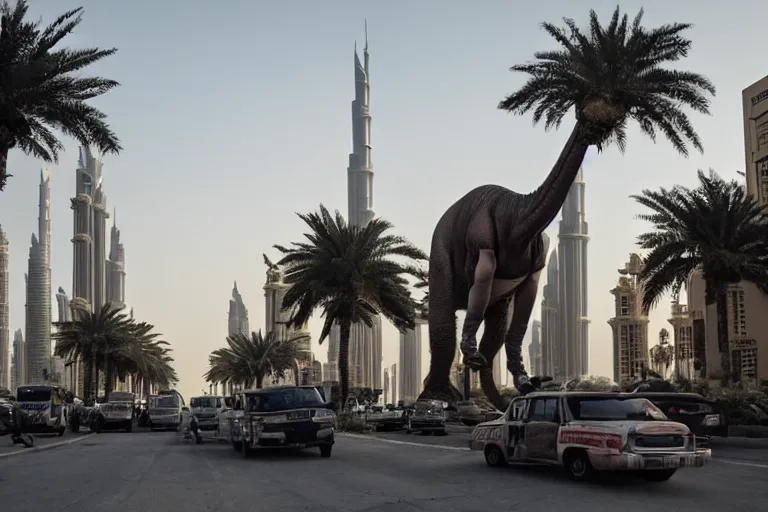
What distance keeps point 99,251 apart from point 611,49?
15772cm

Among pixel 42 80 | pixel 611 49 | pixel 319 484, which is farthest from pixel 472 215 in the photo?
pixel 319 484

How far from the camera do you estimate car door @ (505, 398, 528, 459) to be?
608 inches

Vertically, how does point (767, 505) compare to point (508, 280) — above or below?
below

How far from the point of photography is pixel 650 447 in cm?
1299

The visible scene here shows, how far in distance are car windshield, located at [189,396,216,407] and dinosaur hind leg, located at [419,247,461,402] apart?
8.34 metres

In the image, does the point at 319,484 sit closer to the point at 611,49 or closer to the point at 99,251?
the point at 611,49

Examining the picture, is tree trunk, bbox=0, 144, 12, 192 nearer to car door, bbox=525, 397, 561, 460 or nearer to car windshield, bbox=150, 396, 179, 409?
car door, bbox=525, 397, 561, 460

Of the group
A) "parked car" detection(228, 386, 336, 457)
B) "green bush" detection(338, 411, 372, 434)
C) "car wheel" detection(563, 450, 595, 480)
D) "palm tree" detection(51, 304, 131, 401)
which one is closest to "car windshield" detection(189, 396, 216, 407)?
"green bush" detection(338, 411, 372, 434)

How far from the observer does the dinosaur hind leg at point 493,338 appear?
3366 centimetres

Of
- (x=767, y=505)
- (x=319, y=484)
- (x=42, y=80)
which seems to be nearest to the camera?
(x=767, y=505)

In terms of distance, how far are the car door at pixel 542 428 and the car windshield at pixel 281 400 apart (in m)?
6.41

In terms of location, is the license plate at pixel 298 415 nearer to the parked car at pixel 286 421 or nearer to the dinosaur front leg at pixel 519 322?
the parked car at pixel 286 421

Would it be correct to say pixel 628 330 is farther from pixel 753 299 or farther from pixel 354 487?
pixel 354 487

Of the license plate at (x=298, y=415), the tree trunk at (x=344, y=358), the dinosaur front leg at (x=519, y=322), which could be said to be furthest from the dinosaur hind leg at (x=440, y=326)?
the license plate at (x=298, y=415)
